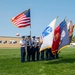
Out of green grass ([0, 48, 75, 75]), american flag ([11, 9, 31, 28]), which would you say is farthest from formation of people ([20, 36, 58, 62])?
green grass ([0, 48, 75, 75])

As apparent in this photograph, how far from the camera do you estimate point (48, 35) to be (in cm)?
1809

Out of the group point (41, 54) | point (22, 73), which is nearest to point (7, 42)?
point (41, 54)

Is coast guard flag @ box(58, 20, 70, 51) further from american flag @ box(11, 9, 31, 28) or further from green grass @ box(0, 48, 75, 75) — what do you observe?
american flag @ box(11, 9, 31, 28)

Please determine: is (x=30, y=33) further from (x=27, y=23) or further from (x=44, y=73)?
(x=44, y=73)

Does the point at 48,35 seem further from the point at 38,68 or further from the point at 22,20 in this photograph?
the point at 38,68

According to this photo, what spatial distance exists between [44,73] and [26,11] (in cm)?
789

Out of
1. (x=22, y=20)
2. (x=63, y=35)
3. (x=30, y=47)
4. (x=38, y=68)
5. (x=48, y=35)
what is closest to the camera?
(x=38, y=68)

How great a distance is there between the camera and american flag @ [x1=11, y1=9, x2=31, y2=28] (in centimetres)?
1884

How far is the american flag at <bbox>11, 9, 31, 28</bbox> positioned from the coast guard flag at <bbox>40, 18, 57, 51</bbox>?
5.30 ft

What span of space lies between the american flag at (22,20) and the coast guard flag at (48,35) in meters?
1.62

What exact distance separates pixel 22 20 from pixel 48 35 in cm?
228

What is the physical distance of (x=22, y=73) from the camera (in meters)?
13.0

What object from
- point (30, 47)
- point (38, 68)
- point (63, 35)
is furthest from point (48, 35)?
point (38, 68)

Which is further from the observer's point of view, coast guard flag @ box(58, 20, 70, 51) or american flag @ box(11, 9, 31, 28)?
coast guard flag @ box(58, 20, 70, 51)
